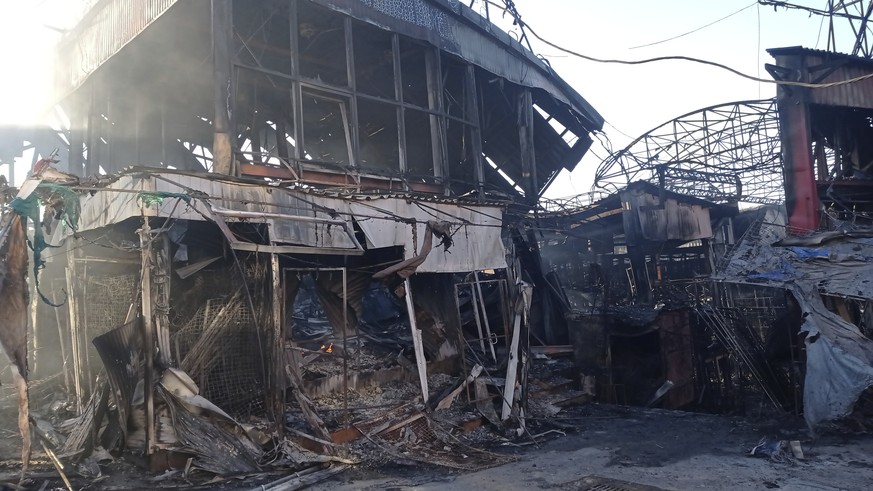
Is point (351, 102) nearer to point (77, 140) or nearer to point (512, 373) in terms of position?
point (512, 373)

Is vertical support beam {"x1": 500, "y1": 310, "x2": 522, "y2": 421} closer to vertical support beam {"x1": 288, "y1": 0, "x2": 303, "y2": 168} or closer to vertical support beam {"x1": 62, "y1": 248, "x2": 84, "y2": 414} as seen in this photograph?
vertical support beam {"x1": 288, "y1": 0, "x2": 303, "y2": 168}

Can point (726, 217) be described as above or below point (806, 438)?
above

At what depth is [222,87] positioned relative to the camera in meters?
10.1

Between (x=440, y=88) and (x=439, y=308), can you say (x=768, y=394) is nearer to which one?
(x=439, y=308)

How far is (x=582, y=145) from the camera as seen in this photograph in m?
19.7

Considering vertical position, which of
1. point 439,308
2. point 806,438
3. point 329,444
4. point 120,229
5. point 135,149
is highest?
point 135,149

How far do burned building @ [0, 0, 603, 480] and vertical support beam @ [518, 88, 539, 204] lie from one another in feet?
0.20

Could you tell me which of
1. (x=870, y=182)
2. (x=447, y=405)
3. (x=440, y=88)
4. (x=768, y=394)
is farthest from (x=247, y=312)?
(x=870, y=182)

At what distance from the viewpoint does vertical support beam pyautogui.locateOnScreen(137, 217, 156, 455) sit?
6957 mm

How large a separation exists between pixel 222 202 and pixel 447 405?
17.4 ft

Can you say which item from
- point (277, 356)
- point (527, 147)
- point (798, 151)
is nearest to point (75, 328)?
point (277, 356)

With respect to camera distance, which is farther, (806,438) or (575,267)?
(575,267)

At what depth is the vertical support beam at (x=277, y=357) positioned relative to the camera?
7812 millimetres

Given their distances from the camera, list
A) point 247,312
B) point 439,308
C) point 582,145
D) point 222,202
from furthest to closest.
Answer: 1. point 582,145
2. point 439,308
3. point 222,202
4. point 247,312
